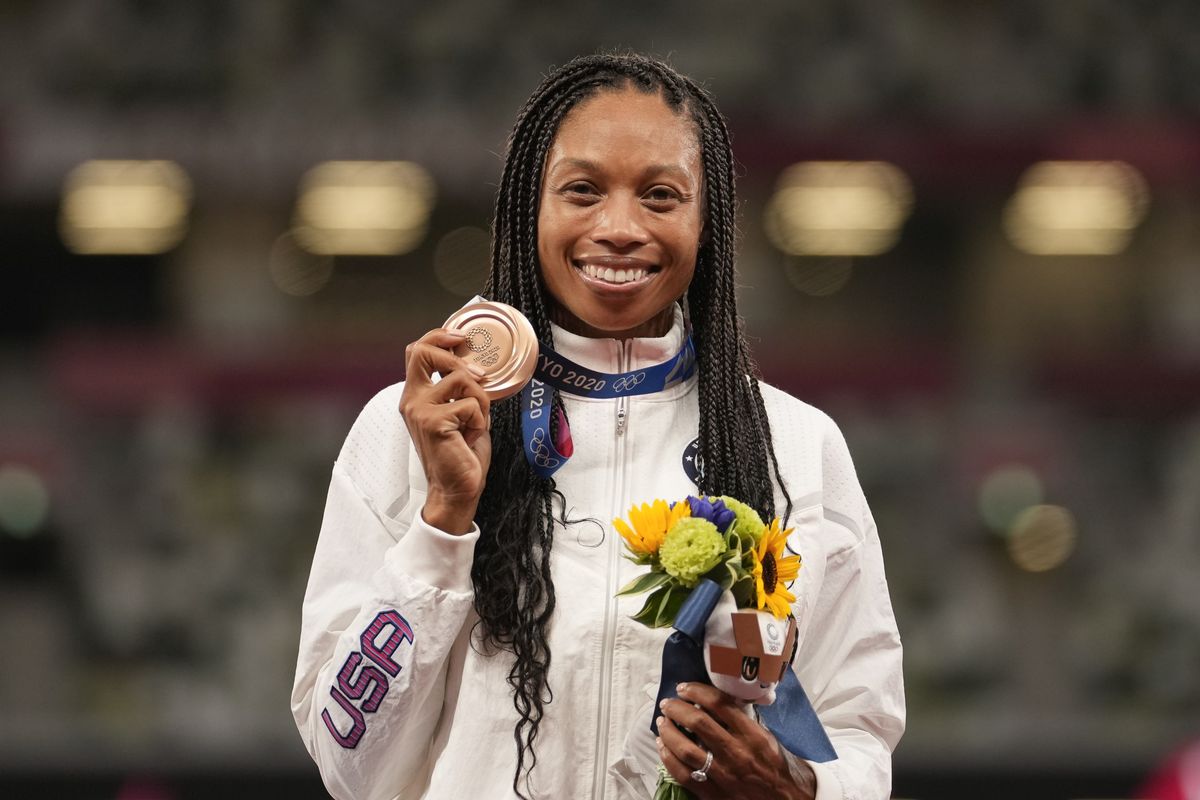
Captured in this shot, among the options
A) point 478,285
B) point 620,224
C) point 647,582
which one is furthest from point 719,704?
point 478,285

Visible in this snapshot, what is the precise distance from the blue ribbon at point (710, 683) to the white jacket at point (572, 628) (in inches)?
1.8

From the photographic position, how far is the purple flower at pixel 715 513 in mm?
1663

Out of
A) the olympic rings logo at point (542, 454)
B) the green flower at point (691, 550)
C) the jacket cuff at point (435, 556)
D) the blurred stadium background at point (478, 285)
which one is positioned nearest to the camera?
the green flower at point (691, 550)

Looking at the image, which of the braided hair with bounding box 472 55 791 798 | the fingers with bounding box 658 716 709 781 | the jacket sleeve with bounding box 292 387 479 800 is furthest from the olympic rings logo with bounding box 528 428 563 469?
the fingers with bounding box 658 716 709 781

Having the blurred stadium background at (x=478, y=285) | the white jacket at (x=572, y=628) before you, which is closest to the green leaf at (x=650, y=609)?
the white jacket at (x=572, y=628)

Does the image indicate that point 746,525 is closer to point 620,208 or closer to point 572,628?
point 572,628

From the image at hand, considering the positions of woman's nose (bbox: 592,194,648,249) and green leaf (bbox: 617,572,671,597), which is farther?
woman's nose (bbox: 592,194,648,249)

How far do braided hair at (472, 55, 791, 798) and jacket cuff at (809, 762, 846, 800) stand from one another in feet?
0.87

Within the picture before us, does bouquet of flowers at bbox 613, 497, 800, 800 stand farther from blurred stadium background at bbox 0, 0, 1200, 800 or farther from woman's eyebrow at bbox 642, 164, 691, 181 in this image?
blurred stadium background at bbox 0, 0, 1200, 800

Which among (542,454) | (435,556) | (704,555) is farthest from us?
(542,454)

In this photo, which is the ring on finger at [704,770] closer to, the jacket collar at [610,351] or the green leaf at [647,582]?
the green leaf at [647,582]

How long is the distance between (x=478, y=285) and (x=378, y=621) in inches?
238

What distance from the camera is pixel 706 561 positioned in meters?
1.62

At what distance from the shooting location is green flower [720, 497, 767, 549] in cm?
166
